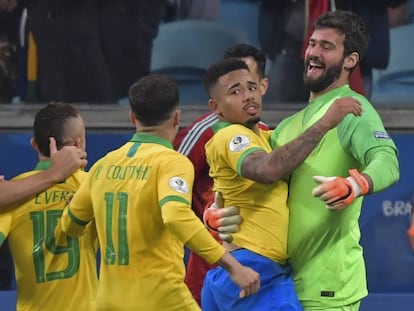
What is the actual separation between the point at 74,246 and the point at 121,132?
8.27 ft

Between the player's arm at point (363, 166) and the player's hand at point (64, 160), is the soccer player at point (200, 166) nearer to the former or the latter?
the player's hand at point (64, 160)

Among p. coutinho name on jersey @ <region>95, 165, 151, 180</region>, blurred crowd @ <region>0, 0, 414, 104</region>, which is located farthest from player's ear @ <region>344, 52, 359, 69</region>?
blurred crowd @ <region>0, 0, 414, 104</region>

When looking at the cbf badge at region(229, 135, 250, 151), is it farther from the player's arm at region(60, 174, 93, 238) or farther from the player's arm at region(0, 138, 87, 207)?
the player's arm at region(0, 138, 87, 207)

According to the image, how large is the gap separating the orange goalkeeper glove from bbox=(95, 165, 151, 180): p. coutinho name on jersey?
2.62 ft

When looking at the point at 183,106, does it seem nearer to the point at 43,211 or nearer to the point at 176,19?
the point at 176,19

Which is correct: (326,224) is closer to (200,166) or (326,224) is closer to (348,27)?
(348,27)

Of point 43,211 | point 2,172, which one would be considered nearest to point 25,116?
point 2,172

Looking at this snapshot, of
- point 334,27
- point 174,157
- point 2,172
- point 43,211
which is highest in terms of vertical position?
point 334,27

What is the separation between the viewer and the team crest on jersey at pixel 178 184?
219 inches

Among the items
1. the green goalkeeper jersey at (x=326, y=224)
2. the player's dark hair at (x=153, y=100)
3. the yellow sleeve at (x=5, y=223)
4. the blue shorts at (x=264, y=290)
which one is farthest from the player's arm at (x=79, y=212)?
the green goalkeeper jersey at (x=326, y=224)

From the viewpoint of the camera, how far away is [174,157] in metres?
5.72

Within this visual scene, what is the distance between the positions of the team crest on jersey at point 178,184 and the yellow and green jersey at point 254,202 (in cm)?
22

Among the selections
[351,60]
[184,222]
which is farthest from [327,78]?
[184,222]

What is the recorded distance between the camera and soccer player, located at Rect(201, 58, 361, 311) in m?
5.66
